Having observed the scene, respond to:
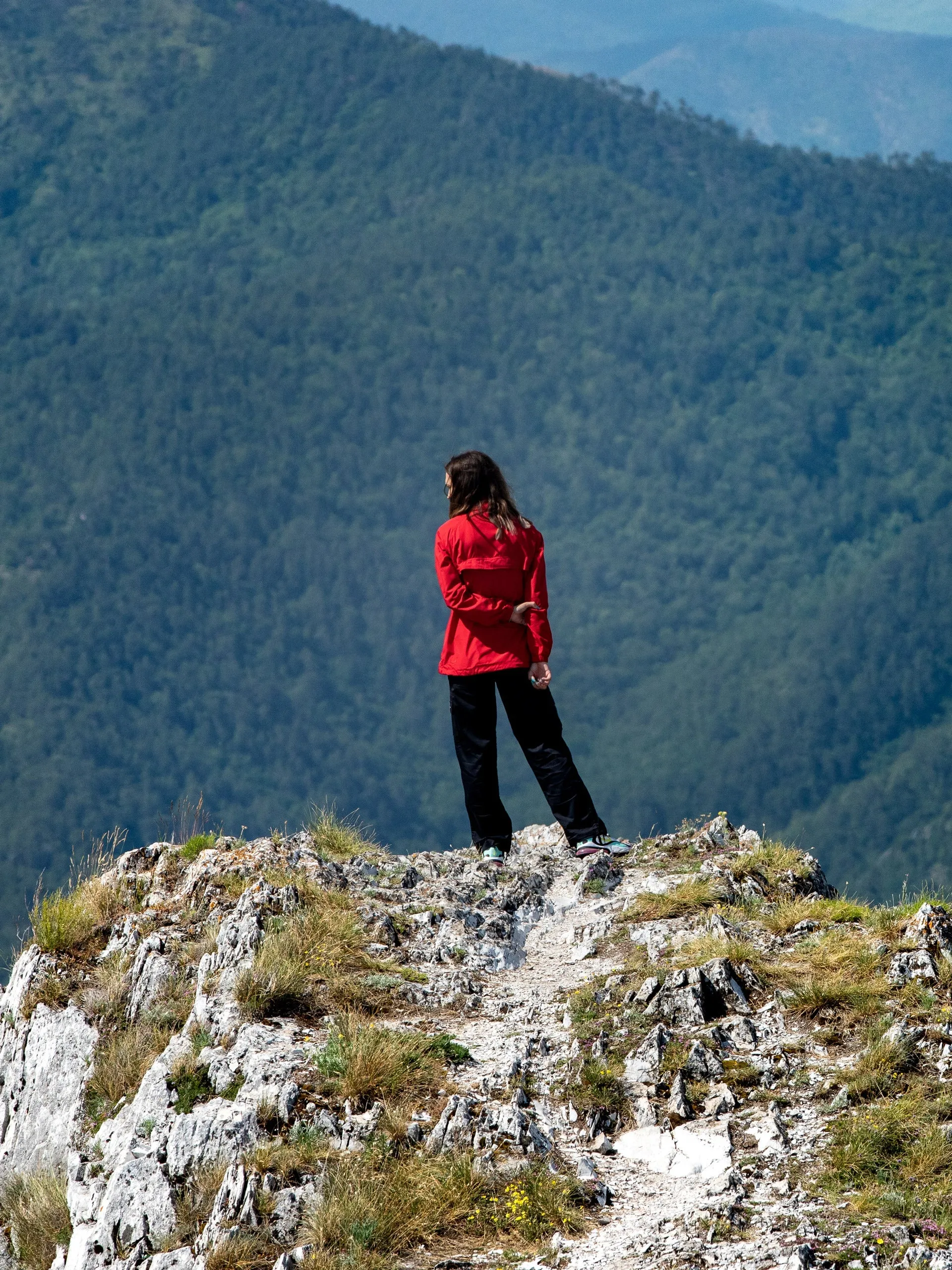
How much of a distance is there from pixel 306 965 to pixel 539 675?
219cm

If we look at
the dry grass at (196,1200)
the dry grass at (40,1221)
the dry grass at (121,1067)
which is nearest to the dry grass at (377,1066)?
the dry grass at (196,1200)

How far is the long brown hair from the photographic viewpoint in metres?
8.10

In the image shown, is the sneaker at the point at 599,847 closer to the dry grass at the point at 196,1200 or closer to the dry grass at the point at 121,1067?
the dry grass at the point at 121,1067

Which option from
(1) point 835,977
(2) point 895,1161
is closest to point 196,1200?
(2) point 895,1161

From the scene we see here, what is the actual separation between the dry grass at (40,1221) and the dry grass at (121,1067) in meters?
0.38

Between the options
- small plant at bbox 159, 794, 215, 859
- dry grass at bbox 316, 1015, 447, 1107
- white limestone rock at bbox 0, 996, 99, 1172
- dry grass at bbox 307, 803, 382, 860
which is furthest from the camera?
dry grass at bbox 307, 803, 382, 860

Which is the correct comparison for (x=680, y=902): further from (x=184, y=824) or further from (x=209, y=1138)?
(x=184, y=824)

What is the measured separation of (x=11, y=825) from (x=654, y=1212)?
167344mm

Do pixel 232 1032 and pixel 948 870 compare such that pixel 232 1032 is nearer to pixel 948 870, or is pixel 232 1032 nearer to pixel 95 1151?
pixel 95 1151

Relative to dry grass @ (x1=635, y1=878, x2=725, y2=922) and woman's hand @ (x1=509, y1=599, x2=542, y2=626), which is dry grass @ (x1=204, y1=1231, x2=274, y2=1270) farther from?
woman's hand @ (x1=509, y1=599, x2=542, y2=626)

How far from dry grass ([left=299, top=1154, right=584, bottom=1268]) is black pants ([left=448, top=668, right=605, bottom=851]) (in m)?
2.95

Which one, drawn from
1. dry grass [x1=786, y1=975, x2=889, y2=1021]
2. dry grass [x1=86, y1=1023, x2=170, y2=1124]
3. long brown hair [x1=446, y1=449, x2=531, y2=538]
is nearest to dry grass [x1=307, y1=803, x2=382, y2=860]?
dry grass [x1=86, y1=1023, x2=170, y2=1124]

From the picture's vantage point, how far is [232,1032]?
6.46 meters

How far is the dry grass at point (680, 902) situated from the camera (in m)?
7.66
